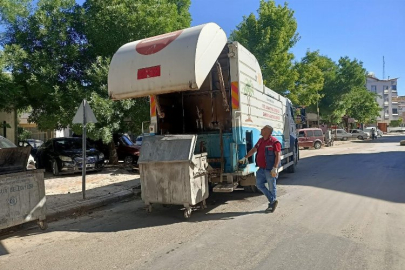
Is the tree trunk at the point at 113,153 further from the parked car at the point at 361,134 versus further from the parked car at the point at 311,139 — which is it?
the parked car at the point at 361,134

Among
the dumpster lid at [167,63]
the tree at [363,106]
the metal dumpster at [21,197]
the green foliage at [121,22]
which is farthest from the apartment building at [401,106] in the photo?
the metal dumpster at [21,197]

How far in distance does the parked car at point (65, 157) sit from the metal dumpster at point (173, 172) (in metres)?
6.77

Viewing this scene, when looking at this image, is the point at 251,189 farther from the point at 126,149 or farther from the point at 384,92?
the point at 384,92

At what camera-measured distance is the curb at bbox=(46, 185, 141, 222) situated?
22.5 feet

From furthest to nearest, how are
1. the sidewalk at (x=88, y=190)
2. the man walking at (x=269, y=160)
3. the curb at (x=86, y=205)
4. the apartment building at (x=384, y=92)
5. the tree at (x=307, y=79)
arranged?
the apartment building at (x=384, y=92)
the tree at (x=307, y=79)
the sidewalk at (x=88, y=190)
the curb at (x=86, y=205)
the man walking at (x=269, y=160)

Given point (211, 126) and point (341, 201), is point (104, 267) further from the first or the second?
point (341, 201)

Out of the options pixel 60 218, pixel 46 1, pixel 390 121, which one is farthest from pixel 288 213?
pixel 390 121

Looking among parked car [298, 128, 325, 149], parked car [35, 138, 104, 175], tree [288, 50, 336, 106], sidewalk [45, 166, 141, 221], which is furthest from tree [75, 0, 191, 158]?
parked car [298, 128, 325, 149]

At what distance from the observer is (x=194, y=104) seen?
26.5 ft

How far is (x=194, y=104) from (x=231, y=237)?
403 cm

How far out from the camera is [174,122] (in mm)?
8008

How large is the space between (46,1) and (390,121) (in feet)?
303

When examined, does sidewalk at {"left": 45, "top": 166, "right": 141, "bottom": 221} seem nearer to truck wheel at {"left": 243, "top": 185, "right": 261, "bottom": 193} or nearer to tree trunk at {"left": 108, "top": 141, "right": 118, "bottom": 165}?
tree trunk at {"left": 108, "top": 141, "right": 118, "bottom": 165}

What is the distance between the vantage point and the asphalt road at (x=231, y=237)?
401 cm
